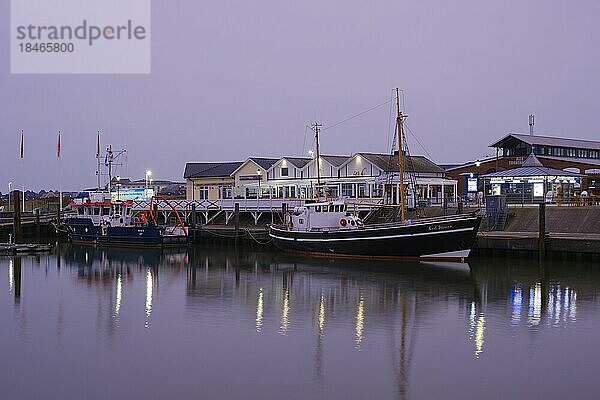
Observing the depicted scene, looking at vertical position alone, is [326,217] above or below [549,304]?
above

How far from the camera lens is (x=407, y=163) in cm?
6275

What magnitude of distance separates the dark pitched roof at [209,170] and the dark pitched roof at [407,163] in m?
17.4

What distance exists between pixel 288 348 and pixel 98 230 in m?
37.4


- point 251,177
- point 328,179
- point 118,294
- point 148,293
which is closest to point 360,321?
point 148,293

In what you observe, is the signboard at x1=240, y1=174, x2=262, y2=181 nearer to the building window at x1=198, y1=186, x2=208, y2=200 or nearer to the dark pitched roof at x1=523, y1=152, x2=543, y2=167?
the building window at x1=198, y1=186, x2=208, y2=200

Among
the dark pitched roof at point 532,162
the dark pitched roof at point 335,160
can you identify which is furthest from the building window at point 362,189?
the dark pitched roof at point 532,162

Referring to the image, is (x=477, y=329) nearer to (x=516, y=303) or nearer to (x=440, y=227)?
(x=516, y=303)

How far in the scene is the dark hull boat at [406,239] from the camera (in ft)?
122

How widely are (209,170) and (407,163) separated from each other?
22981 mm

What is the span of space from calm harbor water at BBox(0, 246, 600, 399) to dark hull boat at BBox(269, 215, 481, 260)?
45.6 inches

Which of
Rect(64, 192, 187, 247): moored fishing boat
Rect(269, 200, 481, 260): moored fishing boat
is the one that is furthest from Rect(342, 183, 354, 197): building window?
Rect(64, 192, 187, 247): moored fishing boat

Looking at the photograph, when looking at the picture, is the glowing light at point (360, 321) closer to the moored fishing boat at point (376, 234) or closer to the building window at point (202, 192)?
the moored fishing boat at point (376, 234)

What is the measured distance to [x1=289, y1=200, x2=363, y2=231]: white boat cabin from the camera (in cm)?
4252

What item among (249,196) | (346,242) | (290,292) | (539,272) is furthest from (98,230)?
(539,272)
